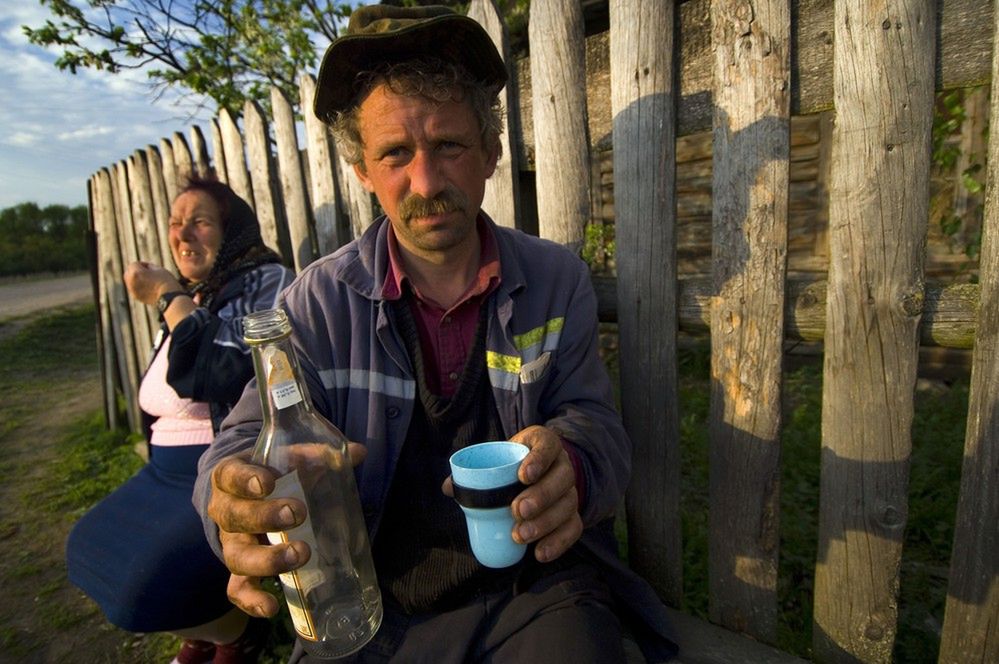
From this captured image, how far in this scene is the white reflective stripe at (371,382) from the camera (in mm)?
1550

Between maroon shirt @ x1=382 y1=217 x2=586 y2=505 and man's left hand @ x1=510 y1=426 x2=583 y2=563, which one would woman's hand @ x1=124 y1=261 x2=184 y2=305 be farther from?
man's left hand @ x1=510 y1=426 x2=583 y2=563

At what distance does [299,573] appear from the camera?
1.26 metres

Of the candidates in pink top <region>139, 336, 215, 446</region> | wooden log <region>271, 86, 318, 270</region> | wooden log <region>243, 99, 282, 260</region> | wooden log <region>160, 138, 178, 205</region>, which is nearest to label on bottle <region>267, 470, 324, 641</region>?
pink top <region>139, 336, 215, 446</region>

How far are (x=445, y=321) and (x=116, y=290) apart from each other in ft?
14.4

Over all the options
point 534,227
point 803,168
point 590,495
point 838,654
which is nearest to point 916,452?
point 838,654

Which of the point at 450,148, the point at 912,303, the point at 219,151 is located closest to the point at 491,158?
the point at 450,148

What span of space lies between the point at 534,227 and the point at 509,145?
1.33ft

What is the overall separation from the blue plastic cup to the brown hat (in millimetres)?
1039

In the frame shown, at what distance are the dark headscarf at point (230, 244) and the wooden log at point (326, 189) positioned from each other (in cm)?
30

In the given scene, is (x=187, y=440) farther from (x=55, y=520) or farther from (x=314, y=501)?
(x=55, y=520)

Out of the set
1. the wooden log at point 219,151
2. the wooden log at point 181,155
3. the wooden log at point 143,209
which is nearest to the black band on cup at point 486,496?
the wooden log at point 219,151

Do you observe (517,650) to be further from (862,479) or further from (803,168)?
(803,168)

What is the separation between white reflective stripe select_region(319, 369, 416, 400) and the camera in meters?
1.55

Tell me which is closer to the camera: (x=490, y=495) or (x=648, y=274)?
(x=490, y=495)
